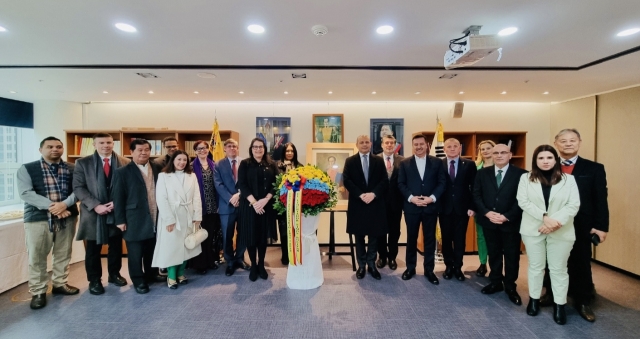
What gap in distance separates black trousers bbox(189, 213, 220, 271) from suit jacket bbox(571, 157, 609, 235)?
13.4 ft

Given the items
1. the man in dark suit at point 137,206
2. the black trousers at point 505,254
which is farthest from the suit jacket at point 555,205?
the man in dark suit at point 137,206

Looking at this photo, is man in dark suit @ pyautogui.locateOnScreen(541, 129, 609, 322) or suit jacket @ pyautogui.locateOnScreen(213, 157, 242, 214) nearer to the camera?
man in dark suit @ pyautogui.locateOnScreen(541, 129, 609, 322)

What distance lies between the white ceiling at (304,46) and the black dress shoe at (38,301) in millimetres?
2567

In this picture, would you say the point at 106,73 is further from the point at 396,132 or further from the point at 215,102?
the point at 396,132

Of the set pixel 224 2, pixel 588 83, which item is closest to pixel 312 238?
pixel 224 2

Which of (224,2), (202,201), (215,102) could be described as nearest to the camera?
(224,2)

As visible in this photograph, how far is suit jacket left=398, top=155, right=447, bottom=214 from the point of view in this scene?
346 centimetres

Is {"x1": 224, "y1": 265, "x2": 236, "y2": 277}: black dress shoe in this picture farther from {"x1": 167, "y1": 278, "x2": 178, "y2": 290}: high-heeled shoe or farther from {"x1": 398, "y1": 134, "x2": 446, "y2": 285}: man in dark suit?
{"x1": 398, "y1": 134, "x2": 446, "y2": 285}: man in dark suit

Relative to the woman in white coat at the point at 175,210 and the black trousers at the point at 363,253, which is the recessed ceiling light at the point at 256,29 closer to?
the woman in white coat at the point at 175,210

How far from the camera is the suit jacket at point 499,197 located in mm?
2990

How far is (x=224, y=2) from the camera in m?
2.13

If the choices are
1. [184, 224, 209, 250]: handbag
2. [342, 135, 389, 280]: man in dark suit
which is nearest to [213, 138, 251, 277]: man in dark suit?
[184, 224, 209, 250]: handbag

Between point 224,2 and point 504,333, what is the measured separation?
3.51 m

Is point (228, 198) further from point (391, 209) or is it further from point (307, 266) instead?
point (391, 209)
